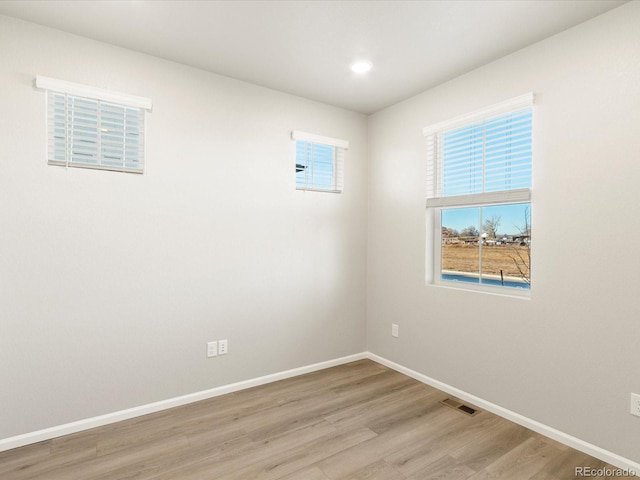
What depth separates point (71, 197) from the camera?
2402 millimetres

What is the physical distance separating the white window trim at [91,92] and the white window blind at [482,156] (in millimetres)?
2406

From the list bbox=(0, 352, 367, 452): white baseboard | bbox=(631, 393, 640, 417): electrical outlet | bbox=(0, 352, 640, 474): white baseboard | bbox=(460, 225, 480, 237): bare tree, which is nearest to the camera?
bbox=(631, 393, 640, 417): electrical outlet

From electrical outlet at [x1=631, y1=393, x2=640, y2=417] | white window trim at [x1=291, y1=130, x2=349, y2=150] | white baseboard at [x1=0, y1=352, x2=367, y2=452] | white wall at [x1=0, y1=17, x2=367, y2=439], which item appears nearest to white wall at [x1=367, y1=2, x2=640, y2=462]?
electrical outlet at [x1=631, y1=393, x2=640, y2=417]

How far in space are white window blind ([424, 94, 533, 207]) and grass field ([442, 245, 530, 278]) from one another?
0.39 m

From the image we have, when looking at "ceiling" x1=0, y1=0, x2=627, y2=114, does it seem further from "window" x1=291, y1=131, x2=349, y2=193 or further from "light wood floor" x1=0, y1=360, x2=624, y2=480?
"light wood floor" x1=0, y1=360, x2=624, y2=480

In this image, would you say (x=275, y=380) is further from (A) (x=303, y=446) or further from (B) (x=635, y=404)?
(B) (x=635, y=404)

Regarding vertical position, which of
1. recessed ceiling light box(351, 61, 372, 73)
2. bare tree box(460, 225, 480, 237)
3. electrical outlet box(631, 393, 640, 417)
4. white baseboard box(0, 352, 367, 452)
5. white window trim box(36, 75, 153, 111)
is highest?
recessed ceiling light box(351, 61, 372, 73)

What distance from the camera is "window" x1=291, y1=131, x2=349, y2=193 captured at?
3.44 m

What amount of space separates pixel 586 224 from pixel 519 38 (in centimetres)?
132

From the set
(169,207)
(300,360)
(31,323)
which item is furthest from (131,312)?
(300,360)

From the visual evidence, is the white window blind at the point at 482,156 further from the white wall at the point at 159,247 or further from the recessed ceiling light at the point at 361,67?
the white wall at the point at 159,247

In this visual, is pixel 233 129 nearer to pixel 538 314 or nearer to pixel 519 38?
pixel 519 38

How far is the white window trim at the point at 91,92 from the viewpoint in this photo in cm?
230

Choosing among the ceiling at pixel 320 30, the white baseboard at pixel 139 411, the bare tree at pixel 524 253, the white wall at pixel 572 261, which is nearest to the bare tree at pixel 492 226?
the bare tree at pixel 524 253
